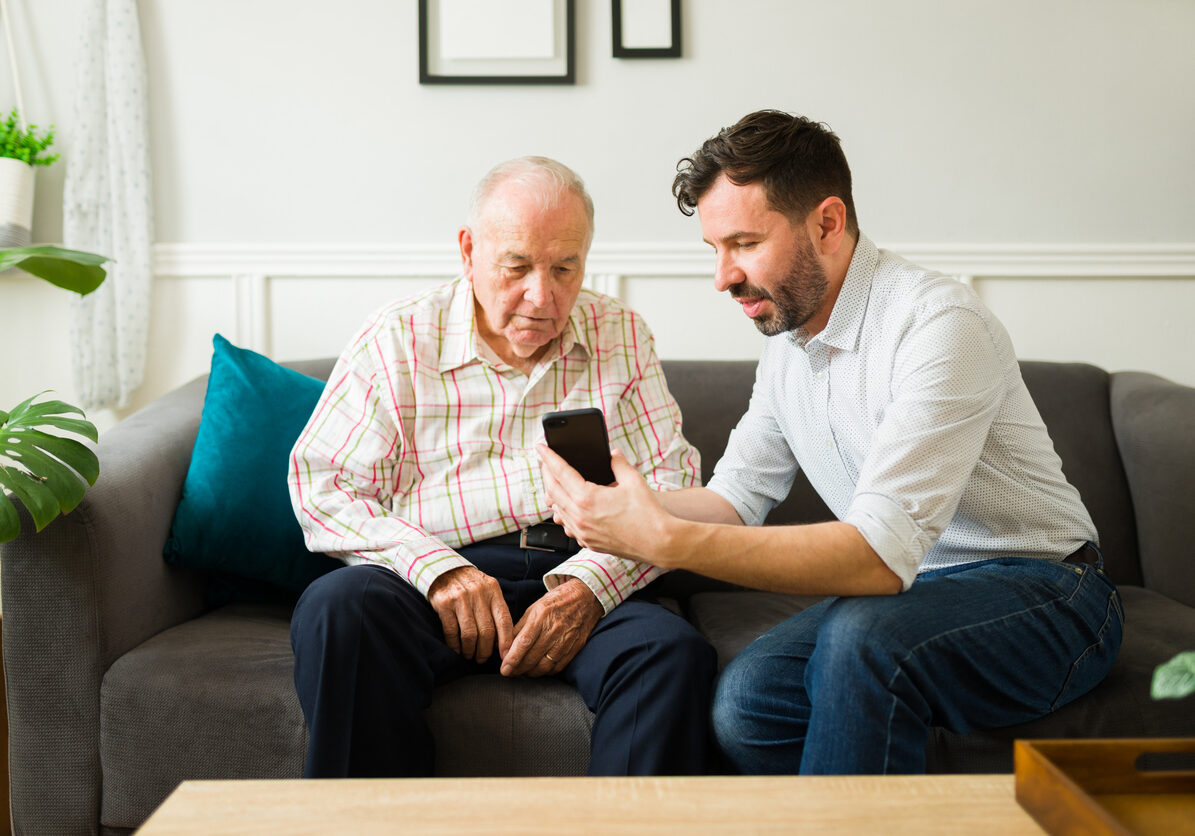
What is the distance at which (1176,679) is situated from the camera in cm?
64

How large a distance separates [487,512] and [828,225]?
27.6 inches

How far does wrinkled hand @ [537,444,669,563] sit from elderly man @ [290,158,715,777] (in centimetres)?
19

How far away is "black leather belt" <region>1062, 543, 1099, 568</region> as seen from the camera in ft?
4.58

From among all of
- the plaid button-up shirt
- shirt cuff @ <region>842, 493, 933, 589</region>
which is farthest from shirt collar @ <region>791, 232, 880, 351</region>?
the plaid button-up shirt

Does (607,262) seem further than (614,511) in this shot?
Yes

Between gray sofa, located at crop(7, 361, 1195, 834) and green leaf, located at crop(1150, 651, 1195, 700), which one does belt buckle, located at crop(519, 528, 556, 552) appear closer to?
gray sofa, located at crop(7, 361, 1195, 834)

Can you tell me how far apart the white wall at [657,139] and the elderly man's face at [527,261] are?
0.71 m

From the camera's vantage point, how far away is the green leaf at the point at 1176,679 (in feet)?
2.08

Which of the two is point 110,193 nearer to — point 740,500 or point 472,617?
point 472,617

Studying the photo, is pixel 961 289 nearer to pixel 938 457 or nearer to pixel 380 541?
pixel 938 457

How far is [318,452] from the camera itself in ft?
5.20

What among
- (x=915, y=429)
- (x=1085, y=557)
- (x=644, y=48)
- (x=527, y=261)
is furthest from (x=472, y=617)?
(x=644, y=48)

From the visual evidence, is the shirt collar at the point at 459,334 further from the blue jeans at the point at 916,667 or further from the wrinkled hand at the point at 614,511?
the blue jeans at the point at 916,667

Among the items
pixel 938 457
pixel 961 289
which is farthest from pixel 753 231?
pixel 938 457
